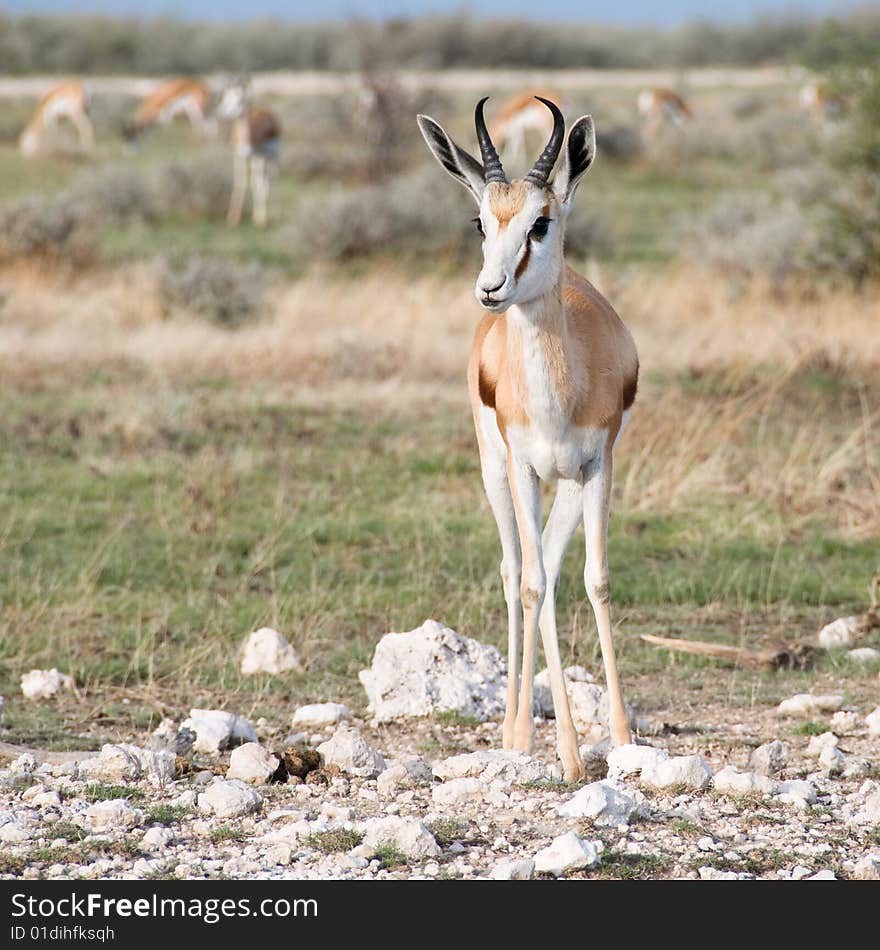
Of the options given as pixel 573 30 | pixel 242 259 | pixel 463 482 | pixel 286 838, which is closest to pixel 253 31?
pixel 573 30

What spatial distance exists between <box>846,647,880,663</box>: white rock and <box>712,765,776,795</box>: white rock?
223 centimetres

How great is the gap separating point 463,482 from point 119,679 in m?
3.51

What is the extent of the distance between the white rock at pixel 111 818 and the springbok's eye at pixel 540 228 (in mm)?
2150

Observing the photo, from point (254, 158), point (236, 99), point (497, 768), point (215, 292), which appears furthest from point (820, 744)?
point (236, 99)

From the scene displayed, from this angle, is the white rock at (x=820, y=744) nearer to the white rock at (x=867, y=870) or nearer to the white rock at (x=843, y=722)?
the white rock at (x=843, y=722)

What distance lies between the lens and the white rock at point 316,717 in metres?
6.34

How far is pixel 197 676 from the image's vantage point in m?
6.83

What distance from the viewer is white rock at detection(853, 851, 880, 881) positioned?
4.27 m

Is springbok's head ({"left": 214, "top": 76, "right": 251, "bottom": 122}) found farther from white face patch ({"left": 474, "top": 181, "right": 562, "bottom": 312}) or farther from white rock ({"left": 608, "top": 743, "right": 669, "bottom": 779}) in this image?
white rock ({"left": 608, "top": 743, "right": 669, "bottom": 779})

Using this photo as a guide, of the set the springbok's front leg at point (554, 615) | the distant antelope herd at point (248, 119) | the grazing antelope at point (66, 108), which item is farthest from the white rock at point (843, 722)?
the grazing antelope at point (66, 108)

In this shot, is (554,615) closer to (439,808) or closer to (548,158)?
(439,808)

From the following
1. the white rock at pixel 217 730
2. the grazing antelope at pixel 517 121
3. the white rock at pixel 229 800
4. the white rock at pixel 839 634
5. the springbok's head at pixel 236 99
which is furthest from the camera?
the grazing antelope at pixel 517 121

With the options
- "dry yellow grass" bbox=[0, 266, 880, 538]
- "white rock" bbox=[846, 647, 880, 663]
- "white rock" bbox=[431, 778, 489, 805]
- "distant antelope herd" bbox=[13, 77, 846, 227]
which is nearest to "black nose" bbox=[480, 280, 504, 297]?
"white rock" bbox=[431, 778, 489, 805]
